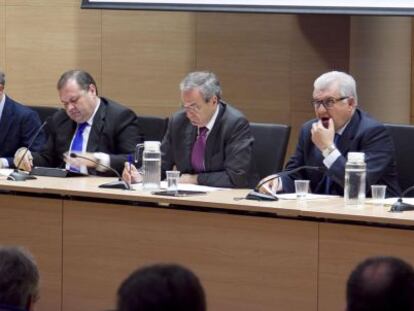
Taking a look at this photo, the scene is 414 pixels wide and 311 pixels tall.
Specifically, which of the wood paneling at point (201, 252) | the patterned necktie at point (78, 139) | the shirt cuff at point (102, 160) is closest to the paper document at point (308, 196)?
the wood paneling at point (201, 252)

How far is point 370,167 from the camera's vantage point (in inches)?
202

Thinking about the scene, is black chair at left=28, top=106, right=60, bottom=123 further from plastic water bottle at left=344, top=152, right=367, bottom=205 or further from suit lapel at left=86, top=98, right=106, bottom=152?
plastic water bottle at left=344, top=152, right=367, bottom=205

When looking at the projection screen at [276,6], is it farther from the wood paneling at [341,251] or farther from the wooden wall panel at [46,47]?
the wood paneling at [341,251]

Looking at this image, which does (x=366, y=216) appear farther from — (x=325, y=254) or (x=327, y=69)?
(x=327, y=69)

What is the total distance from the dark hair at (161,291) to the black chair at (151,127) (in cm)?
402

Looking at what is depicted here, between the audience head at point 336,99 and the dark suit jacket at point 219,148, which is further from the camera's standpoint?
the dark suit jacket at point 219,148

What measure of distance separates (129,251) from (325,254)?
0.98 metres

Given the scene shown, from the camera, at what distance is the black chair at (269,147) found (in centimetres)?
564

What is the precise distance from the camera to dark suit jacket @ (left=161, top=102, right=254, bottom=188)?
5492mm

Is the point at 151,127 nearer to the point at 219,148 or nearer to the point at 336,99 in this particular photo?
the point at 219,148

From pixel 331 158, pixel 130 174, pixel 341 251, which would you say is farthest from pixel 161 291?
pixel 130 174

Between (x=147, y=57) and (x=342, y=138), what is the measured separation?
2594 millimetres

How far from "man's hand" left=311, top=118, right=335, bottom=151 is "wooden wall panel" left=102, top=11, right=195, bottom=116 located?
2.35 metres

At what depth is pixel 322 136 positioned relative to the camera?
201 inches
